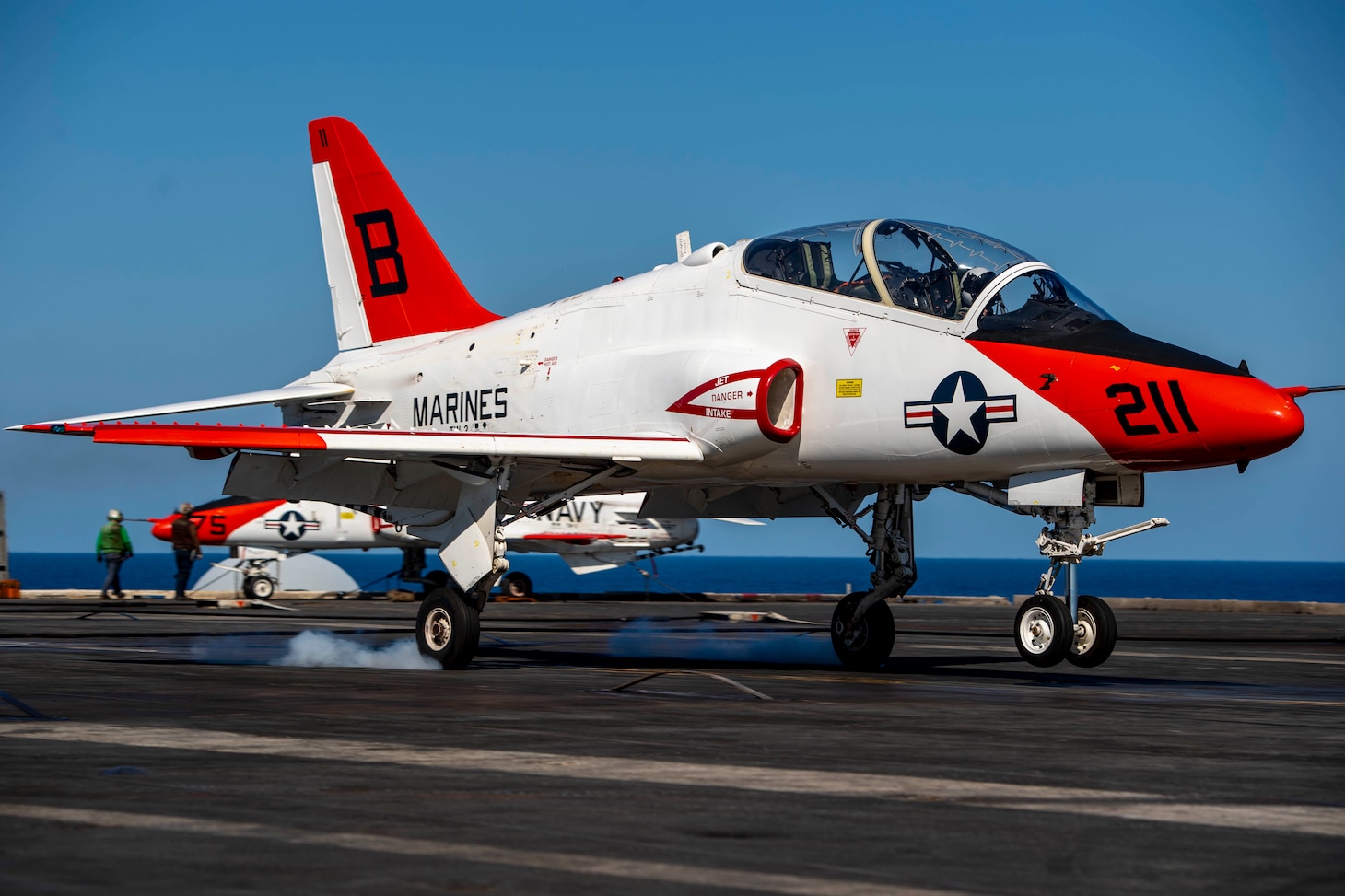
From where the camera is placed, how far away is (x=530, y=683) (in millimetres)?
11891

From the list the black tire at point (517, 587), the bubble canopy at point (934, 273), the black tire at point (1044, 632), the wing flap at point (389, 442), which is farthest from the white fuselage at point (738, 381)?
the black tire at point (517, 587)

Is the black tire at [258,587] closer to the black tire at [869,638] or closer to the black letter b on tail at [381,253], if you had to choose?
the black letter b on tail at [381,253]

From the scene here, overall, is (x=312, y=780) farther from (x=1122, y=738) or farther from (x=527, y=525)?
(x=527, y=525)

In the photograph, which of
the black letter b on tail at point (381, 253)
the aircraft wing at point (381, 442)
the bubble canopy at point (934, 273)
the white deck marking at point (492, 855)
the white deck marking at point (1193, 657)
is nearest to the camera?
the white deck marking at point (492, 855)

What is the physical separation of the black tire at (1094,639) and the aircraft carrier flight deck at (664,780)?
0.26 m

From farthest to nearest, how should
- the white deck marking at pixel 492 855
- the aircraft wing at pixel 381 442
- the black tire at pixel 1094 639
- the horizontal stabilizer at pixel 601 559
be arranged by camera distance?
the horizontal stabilizer at pixel 601 559
the aircraft wing at pixel 381 442
the black tire at pixel 1094 639
the white deck marking at pixel 492 855

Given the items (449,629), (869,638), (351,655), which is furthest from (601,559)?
(449,629)

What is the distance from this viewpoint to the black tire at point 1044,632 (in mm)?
11883

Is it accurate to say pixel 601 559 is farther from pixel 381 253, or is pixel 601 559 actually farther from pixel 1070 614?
pixel 1070 614

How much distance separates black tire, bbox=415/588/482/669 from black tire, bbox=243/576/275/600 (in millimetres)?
20331

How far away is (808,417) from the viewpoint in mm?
13281

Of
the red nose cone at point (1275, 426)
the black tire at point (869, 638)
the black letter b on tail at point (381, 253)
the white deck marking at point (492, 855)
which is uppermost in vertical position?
the black letter b on tail at point (381, 253)

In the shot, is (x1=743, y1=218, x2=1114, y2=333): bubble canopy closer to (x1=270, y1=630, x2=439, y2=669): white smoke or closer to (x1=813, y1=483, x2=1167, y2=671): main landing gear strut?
(x1=813, y1=483, x2=1167, y2=671): main landing gear strut

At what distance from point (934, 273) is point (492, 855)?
9.10 metres
